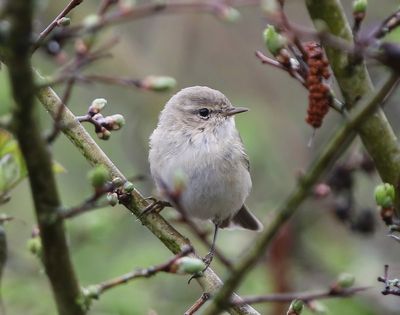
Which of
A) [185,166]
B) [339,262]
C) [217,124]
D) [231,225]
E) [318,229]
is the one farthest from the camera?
[318,229]

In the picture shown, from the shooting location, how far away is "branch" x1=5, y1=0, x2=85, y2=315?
1606mm

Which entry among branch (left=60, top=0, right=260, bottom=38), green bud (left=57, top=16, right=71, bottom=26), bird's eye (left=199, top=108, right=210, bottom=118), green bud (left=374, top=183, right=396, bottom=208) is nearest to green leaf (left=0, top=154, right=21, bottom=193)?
green bud (left=57, top=16, right=71, bottom=26)

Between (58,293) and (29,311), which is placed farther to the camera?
(29,311)

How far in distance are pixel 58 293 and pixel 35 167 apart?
1.26ft

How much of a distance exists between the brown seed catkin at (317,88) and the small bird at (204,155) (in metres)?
2.79

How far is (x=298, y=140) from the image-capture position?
8.20m

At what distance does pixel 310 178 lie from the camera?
192 cm

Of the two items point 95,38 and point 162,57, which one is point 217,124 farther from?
point 95,38

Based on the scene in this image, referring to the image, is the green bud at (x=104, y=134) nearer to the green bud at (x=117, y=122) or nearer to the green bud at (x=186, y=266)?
the green bud at (x=117, y=122)

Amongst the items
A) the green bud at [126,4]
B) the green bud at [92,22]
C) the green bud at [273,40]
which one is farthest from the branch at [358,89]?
the green bud at [92,22]

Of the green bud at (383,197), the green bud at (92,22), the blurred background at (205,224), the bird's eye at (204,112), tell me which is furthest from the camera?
the bird's eye at (204,112)

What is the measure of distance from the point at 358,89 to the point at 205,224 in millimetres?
3320

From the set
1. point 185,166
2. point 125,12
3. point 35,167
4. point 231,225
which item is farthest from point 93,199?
point 231,225

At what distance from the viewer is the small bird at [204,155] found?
563cm
